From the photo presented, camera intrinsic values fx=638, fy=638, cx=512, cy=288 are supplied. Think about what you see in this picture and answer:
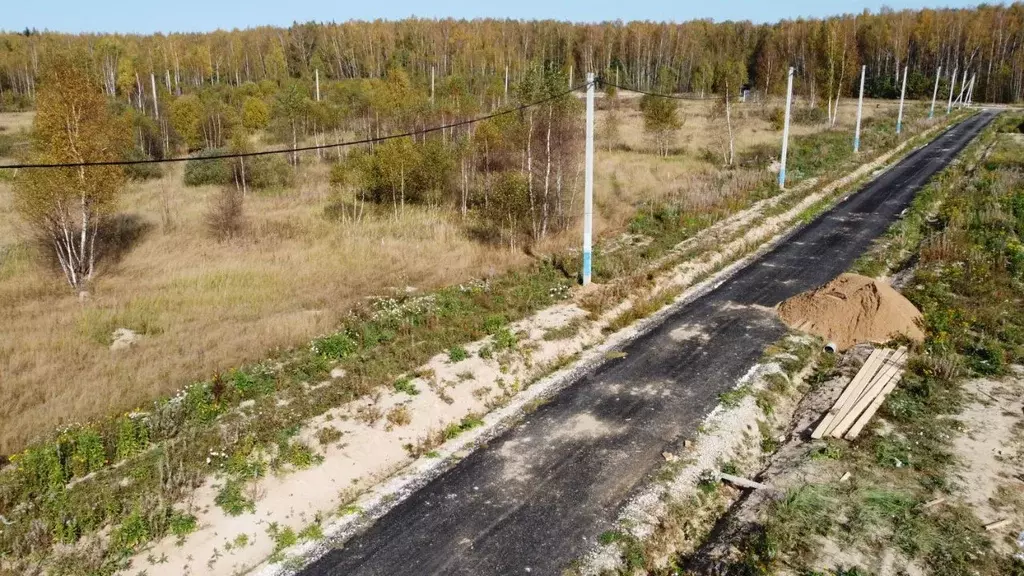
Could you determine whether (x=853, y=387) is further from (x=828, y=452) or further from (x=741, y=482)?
(x=741, y=482)

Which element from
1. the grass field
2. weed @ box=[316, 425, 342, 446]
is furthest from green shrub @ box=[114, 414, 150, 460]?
weed @ box=[316, 425, 342, 446]

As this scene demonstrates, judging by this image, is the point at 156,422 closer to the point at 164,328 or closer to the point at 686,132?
the point at 164,328

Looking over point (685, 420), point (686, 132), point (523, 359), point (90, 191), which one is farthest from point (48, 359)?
point (686, 132)

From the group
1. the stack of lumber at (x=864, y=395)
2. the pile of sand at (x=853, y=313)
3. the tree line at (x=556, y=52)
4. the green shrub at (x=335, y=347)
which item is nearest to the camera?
the stack of lumber at (x=864, y=395)

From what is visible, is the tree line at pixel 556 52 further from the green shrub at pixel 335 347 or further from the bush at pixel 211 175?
the green shrub at pixel 335 347

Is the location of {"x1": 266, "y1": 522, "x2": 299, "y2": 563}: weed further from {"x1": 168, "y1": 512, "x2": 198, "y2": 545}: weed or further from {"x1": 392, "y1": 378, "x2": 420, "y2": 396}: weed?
{"x1": 392, "y1": 378, "x2": 420, "y2": 396}: weed

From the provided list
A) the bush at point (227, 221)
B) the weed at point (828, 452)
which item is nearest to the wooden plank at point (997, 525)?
the weed at point (828, 452)
